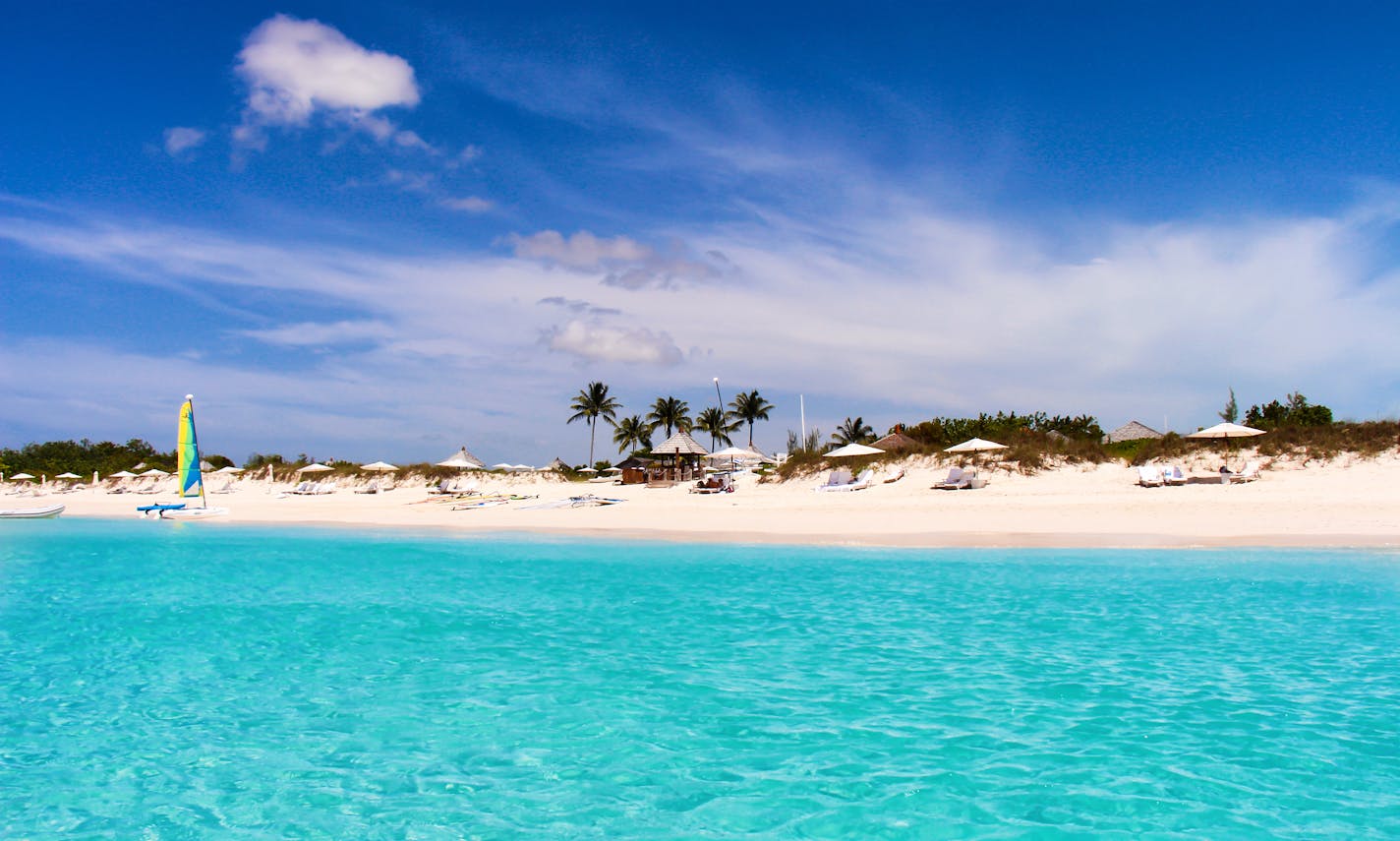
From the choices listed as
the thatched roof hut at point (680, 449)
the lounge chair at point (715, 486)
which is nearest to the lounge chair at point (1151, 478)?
the lounge chair at point (715, 486)

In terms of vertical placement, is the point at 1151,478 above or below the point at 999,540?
above

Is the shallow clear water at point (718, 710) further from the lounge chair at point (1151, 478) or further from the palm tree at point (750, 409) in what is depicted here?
the palm tree at point (750, 409)

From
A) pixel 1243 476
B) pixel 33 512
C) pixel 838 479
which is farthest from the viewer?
pixel 838 479

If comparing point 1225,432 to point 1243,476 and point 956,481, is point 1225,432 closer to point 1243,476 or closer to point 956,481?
point 1243,476

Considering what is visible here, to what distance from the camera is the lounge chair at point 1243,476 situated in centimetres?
2925

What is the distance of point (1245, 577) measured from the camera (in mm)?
14055

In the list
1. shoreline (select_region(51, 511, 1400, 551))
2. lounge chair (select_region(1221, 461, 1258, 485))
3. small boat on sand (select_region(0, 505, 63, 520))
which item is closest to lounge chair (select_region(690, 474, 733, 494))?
shoreline (select_region(51, 511, 1400, 551))

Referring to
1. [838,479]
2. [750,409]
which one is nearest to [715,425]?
[750,409]

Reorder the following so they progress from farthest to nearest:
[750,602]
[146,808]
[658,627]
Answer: [750,602]
[658,627]
[146,808]

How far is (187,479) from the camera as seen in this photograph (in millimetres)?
33031

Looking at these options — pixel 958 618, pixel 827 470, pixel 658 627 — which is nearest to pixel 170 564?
pixel 658 627

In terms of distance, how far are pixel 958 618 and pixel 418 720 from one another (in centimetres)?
681

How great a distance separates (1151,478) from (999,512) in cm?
831

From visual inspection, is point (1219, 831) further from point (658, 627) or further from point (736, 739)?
point (658, 627)
